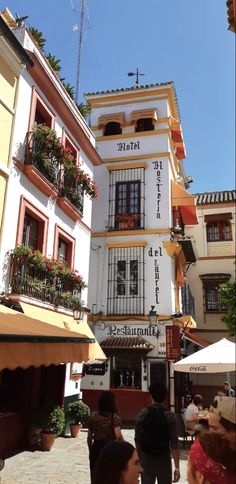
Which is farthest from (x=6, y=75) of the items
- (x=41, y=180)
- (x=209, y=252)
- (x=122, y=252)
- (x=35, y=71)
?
(x=209, y=252)

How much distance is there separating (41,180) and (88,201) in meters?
4.50

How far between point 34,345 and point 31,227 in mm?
5579

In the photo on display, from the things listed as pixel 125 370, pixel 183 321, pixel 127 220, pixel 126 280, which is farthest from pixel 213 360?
pixel 127 220

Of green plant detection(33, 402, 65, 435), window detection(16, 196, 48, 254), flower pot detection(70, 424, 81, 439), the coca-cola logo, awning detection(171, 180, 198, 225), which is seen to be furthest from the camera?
awning detection(171, 180, 198, 225)

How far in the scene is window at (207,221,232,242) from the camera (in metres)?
25.5

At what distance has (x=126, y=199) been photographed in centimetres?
1891

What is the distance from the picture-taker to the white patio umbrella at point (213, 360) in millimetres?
7086

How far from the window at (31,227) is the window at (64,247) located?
2.70 ft

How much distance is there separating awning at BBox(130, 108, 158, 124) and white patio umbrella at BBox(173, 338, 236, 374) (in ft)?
44.1

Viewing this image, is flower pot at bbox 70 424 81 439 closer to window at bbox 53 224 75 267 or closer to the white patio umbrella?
window at bbox 53 224 75 267

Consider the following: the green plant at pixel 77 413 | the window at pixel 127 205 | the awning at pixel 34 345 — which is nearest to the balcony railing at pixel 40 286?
the awning at pixel 34 345

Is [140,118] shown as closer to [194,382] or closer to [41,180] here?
[41,180]

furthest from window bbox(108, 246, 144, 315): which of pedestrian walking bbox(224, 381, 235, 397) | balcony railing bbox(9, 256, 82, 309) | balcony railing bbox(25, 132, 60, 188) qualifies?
balcony railing bbox(25, 132, 60, 188)

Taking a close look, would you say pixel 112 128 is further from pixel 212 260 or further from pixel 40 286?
pixel 40 286
